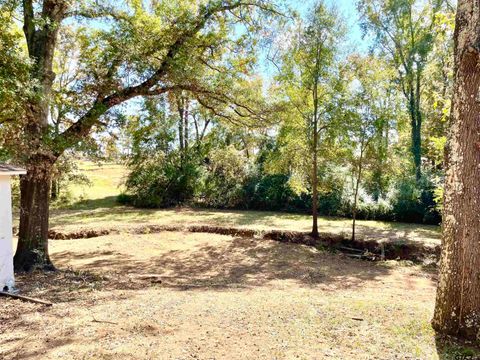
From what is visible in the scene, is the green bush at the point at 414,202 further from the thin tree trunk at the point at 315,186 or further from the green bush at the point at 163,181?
the green bush at the point at 163,181

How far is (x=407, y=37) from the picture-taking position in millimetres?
17625

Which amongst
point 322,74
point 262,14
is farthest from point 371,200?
point 262,14

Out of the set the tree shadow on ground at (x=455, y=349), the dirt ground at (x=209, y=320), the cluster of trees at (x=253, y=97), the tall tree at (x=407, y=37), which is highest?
the tall tree at (x=407, y=37)

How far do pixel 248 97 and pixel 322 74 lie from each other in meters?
3.08

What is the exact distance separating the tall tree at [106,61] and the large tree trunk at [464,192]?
542cm

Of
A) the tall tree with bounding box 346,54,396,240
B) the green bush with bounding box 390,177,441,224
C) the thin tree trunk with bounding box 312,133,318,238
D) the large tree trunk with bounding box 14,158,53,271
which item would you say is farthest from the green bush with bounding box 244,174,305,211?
the large tree trunk with bounding box 14,158,53,271

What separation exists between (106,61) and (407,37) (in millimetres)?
15171

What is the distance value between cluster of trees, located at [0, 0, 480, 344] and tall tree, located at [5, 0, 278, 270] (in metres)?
0.03

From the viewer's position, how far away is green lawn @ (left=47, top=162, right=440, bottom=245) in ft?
40.7

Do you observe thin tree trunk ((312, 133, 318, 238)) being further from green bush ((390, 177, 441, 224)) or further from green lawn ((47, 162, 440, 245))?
green bush ((390, 177, 441, 224))

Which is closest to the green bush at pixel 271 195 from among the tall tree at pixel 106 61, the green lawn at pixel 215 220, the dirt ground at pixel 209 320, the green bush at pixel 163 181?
the green lawn at pixel 215 220

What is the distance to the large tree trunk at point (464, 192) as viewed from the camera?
3.18 meters

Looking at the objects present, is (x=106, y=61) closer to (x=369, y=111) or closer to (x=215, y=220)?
(x=369, y=111)

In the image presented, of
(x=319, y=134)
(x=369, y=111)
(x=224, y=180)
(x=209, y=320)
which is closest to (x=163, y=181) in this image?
(x=224, y=180)
